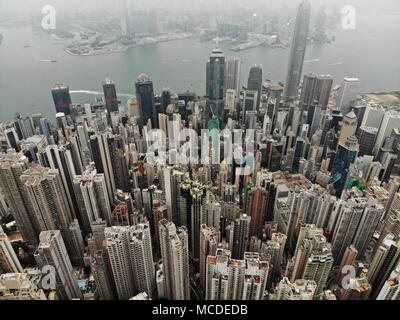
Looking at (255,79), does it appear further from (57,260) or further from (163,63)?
(57,260)

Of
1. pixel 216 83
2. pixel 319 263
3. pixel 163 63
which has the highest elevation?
pixel 163 63

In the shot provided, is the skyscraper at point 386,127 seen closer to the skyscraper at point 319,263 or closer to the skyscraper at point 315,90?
the skyscraper at point 315,90

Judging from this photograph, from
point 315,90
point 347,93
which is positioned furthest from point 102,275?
point 347,93

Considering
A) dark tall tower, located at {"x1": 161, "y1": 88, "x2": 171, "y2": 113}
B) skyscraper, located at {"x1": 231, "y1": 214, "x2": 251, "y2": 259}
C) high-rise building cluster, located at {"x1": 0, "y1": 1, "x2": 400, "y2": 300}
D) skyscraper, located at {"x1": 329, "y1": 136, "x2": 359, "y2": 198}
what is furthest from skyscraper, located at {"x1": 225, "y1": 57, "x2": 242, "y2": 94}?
skyscraper, located at {"x1": 231, "y1": 214, "x2": 251, "y2": 259}

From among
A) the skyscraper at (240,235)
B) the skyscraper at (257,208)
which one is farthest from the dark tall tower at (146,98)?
the skyscraper at (240,235)

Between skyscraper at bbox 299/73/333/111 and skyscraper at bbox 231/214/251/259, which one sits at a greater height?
skyscraper at bbox 299/73/333/111

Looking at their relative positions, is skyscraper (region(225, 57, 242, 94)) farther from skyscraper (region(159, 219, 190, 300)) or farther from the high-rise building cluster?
skyscraper (region(159, 219, 190, 300))

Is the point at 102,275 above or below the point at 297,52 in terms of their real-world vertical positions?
below
